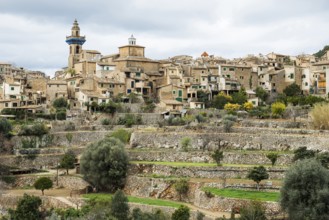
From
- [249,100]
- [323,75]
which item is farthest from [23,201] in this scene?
[323,75]

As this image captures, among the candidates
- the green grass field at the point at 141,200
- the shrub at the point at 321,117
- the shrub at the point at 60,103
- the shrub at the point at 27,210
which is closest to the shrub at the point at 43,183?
the green grass field at the point at 141,200

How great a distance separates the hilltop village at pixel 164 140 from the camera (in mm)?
35719

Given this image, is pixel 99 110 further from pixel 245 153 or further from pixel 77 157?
pixel 245 153

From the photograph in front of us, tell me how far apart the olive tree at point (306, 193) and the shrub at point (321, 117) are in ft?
56.4

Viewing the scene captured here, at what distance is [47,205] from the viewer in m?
40.2

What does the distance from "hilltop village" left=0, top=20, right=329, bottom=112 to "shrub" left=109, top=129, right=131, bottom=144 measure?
880cm

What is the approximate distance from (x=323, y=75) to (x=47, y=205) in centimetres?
3835

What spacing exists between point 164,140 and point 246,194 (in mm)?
15154

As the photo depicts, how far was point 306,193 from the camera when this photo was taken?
32438 mm

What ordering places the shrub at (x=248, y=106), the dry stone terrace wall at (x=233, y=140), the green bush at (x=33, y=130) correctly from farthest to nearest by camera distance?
the shrub at (x=248, y=106) → the green bush at (x=33, y=130) → the dry stone terrace wall at (x=233, y=140)

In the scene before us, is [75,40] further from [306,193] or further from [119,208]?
[306,193]

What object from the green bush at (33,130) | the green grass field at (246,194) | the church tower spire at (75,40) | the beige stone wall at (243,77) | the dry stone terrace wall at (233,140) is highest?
the church tower spire at (75,40)

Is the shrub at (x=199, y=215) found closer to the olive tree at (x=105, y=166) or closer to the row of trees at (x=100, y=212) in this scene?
the row of trees at (x=100, y=212)

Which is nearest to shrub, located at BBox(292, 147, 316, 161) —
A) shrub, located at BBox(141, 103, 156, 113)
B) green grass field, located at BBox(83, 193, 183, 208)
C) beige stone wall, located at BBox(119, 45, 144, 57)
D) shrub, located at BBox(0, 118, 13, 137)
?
green grass field, located at BBox(83, 193, 183, 208)
